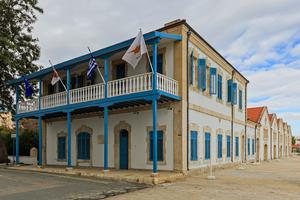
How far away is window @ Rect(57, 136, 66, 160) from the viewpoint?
2195 centimetres

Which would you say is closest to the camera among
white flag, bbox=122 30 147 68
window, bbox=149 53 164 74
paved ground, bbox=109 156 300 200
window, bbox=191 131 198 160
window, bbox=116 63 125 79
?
paved ground, bbox=109 156 300 200

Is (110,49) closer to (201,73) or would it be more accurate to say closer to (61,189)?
(201,73)

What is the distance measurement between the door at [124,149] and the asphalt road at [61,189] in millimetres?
3531

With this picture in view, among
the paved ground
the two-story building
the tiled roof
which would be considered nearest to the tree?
the two-story building

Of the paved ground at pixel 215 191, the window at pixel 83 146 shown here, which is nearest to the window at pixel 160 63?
the paved ground at pixel 215 191

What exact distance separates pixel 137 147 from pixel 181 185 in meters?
4.62

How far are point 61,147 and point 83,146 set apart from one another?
8.75ft

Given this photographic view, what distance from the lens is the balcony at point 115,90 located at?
48.8 feet

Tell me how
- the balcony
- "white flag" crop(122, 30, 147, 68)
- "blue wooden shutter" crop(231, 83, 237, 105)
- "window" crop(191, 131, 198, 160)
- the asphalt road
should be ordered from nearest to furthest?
the asphalt road, "white flag" crop(122, 30, 147, 68), the balcony, "window" crop(191, 131, 198, 160), "blue wooden shutter" crop(231, 83, 237, 105)

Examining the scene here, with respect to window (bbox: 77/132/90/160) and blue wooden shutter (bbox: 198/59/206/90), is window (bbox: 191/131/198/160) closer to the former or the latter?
blue wooden shutter (bbox: 198/59/206/90)

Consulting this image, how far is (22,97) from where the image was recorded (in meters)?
25.4

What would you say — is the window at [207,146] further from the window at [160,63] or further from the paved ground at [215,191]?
the window at [160,63]

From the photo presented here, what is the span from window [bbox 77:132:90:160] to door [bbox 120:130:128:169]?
293cm

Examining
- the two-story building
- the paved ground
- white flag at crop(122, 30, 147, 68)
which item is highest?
white flag at crop(122, 30, 147, 68)
